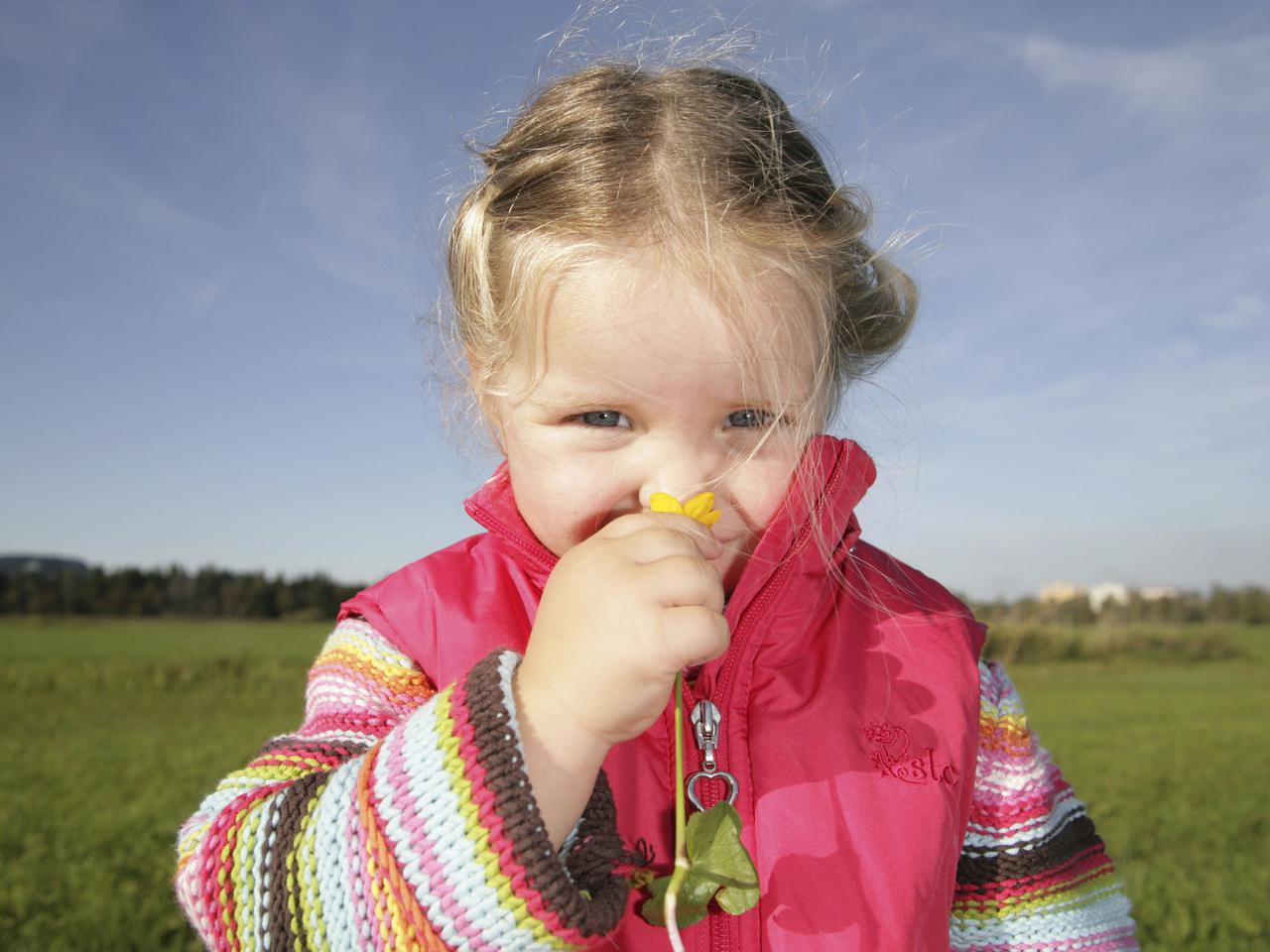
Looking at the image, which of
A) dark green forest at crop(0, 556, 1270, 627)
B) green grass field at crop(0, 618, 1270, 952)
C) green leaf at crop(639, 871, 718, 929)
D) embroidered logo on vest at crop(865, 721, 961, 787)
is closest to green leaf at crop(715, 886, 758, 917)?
green leaf at crop(639, 871, 718, 929)

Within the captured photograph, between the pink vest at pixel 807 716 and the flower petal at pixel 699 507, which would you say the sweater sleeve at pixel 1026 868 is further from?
the flower petal at pixel 699 507

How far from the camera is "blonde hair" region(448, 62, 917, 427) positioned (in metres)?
1.55

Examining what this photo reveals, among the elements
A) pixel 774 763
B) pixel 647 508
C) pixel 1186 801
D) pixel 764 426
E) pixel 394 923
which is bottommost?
pixel 1186 801

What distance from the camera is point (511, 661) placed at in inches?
48.1

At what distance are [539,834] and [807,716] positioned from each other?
2.25 feet

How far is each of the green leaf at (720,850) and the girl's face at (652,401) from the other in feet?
1.49

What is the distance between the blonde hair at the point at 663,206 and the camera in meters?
1.55

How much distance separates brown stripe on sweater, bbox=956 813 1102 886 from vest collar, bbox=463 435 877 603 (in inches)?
23.9

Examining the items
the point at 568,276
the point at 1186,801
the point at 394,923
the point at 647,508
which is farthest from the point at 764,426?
the point at 1186,801

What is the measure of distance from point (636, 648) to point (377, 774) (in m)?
0.37

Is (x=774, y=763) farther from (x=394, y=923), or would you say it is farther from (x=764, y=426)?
(x=394, y=923)

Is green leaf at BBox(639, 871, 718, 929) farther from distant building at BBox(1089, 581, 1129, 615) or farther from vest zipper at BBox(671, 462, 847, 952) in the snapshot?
distant building at BBox(1089, 581, 1129, 615)

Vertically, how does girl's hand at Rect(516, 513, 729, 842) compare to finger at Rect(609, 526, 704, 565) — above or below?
below

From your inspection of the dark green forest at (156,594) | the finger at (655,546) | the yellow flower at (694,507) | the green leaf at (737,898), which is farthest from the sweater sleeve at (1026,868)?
the dark green forest at (156,594)
